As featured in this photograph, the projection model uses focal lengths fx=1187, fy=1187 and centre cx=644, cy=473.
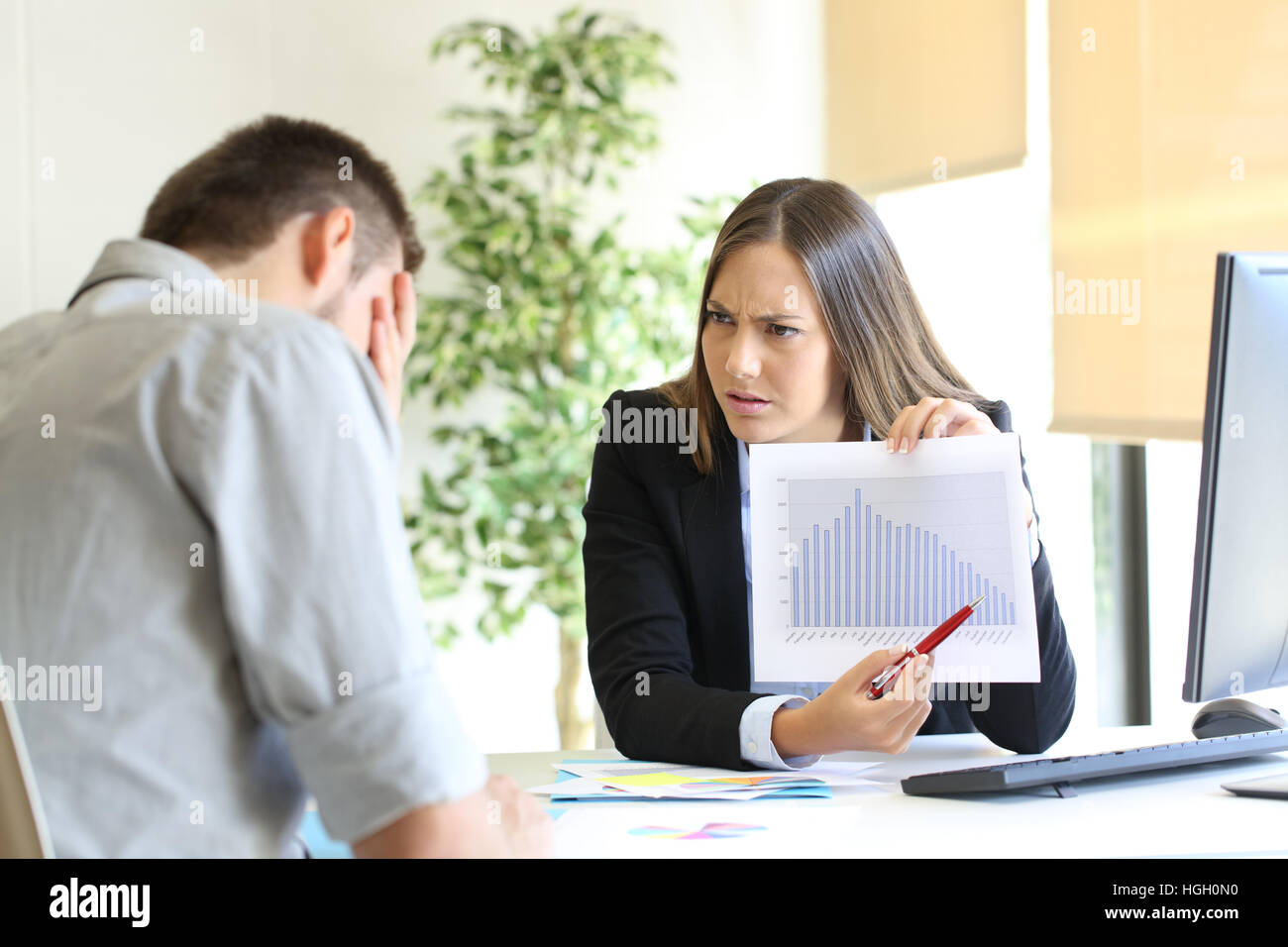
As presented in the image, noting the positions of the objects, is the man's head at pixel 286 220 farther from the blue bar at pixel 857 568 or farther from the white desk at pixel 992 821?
the blue bar at pixel 857 568

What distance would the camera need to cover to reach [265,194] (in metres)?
0.91

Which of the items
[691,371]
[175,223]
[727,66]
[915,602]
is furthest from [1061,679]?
[727,66]

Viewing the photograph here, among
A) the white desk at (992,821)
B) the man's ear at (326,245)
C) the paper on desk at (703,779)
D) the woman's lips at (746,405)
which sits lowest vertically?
the paper on desk at (703,779)

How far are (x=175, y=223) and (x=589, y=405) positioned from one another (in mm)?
2272

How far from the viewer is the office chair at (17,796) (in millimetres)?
685

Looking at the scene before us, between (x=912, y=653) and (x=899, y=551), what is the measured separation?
163mm

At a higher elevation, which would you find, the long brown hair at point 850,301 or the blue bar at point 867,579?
the long brown hair at point 850,301

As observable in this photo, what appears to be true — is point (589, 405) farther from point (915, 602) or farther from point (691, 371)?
point (915, 602)

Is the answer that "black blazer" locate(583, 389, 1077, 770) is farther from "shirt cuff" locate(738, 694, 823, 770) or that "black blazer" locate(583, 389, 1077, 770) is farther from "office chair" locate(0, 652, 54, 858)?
"office chair" locate(0, 652, 54, 858)

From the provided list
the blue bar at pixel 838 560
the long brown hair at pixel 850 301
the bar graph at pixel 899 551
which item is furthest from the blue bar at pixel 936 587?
the long brown hair at pixel 850 301

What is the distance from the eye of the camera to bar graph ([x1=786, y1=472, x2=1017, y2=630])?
1.35 metres

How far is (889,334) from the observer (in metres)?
1.80

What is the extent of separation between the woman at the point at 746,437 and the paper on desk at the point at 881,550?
0.34 ft

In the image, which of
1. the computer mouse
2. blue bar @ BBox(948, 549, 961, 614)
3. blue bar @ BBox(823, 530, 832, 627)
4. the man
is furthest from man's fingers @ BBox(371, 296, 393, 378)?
the computer mouse
